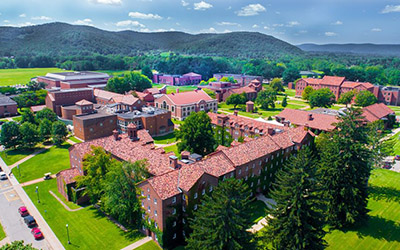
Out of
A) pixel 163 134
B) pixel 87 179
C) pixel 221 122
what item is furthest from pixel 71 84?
pixel 87 179

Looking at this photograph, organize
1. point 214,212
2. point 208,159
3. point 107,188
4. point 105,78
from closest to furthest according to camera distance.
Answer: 1. point 214,212
2. point 107,188
3. point 208,159
4. point 105,78

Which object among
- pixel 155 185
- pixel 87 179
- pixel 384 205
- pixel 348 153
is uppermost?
pixel 348 153

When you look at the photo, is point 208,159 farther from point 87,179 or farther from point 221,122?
point 221,122

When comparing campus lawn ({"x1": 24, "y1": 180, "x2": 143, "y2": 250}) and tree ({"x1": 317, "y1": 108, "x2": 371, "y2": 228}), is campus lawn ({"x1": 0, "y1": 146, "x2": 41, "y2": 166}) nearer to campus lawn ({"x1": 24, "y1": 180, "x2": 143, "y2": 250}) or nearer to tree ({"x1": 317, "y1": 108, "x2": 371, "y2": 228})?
campus lawn ({"x1": 24, "y1": 180, "x2": 143, "y2": 250})

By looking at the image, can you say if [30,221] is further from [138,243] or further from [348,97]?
[348,97]

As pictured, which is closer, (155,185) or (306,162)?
(306,162)
